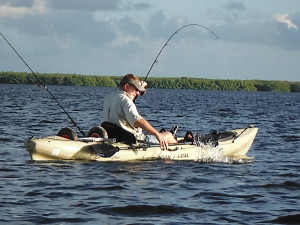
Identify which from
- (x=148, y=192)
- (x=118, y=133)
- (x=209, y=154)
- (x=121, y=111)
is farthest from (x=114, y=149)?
(x=148, y=192)

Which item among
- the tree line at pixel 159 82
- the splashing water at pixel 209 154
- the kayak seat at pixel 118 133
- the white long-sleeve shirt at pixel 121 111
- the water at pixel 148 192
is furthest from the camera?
the tree line at pixel 159 82

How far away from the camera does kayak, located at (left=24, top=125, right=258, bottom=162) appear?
1459cm

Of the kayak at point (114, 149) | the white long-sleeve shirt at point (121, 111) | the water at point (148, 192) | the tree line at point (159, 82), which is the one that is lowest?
the water at point (148, 192)

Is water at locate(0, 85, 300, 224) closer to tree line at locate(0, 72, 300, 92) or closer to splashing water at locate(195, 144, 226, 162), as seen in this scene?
splashing water at locate(195, 144, 226, 162)

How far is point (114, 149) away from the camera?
14.9 m

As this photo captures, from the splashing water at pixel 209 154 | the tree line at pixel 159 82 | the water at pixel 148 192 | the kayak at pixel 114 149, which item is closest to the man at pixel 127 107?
the kayak at pixel 114 149

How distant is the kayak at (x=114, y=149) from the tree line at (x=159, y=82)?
4816 inches

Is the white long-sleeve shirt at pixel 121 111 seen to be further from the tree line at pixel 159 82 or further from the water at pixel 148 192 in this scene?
the tree line at pixel 159 82

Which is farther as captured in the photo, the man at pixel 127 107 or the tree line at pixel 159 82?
the tree line at pixel 159 82

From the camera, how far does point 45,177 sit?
1293 centimetres

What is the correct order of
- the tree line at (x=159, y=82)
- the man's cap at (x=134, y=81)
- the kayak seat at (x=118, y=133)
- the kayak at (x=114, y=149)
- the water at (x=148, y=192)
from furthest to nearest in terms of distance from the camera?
the tree line at (x=159, y=82), the kayak seat at (x=118, y=133), the man's cap at (x=134, y=81), the kayak at (x=114, y=149), the water at (x=148, y=192)

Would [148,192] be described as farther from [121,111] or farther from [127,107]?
[121,111]

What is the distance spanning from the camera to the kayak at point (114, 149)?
47.9 feet

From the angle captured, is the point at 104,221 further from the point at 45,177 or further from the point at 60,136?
the point at 60,136
